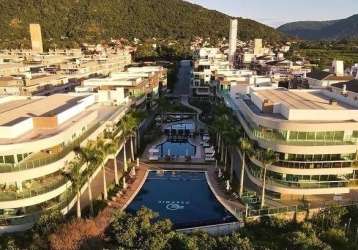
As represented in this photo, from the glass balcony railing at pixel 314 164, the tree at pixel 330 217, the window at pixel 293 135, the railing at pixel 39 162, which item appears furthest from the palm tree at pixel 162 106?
the tree at pixel 330 217

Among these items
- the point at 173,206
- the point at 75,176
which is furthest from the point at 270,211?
the point at 75,176

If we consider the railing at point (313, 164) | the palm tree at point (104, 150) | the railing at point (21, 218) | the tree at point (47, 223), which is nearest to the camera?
the tree at point (47, 223)

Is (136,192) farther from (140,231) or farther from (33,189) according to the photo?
(33,189)

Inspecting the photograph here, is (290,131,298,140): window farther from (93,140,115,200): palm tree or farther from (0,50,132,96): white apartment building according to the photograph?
(0,50,132,96): white apartment building

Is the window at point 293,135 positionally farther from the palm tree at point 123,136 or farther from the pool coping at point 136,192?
the palm tree at point 123,136

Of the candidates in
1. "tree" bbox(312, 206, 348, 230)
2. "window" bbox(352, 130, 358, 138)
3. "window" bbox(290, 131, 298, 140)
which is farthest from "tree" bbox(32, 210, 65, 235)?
"window" bbox(352, 130, 358, 138)
